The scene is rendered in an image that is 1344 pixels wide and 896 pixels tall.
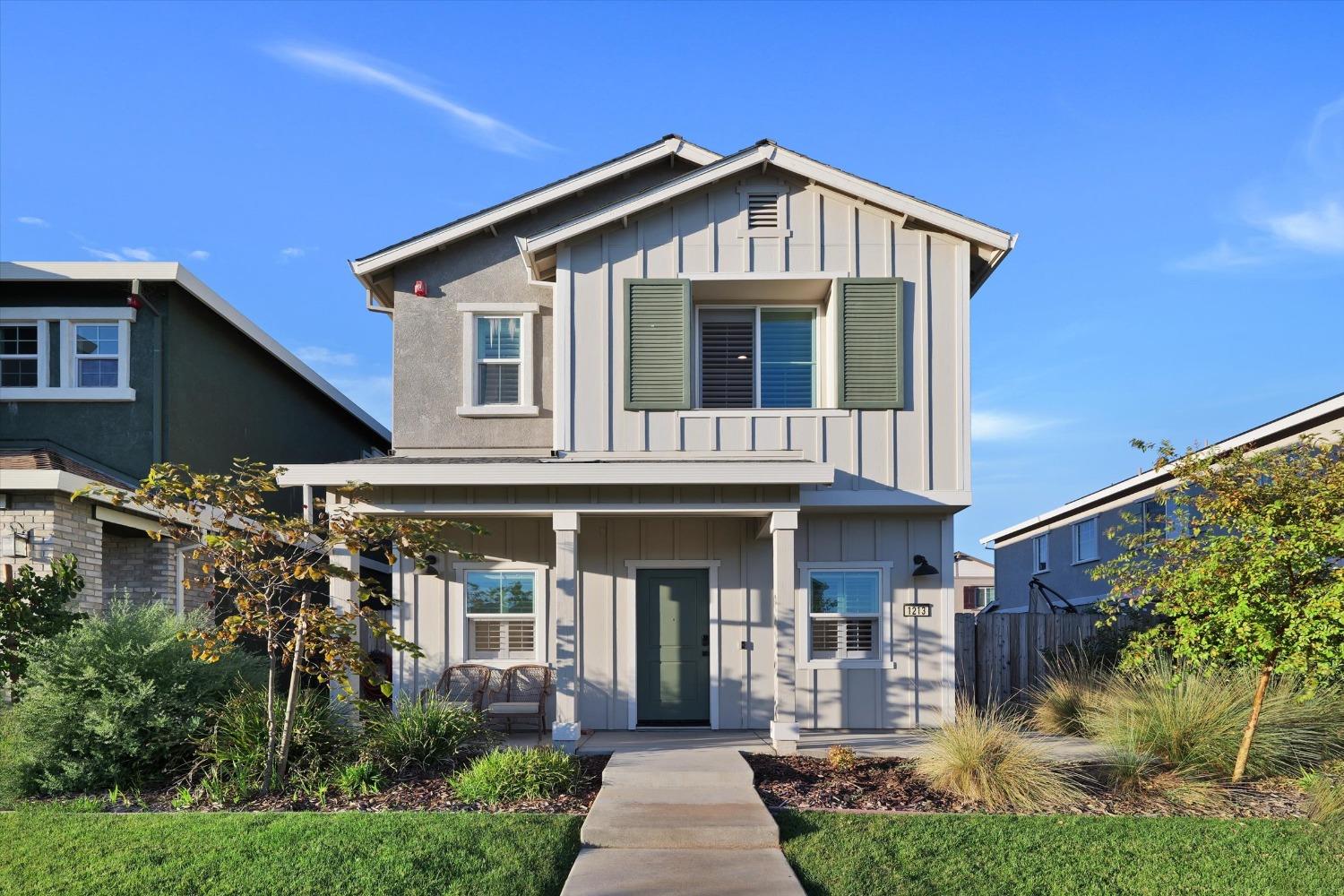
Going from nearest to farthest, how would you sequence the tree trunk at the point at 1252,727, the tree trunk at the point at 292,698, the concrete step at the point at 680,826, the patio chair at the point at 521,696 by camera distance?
the concrete step at the point at 680,826, the tree trunk at the point at 292,698, the tree trunk at the point at 1252,727, the patio chair at the point at 521,696

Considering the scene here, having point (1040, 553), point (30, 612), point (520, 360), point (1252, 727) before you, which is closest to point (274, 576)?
point (30, 612)

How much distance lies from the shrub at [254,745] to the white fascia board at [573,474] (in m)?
2.39

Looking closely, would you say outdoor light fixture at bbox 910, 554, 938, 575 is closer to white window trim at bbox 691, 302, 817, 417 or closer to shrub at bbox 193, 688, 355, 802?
white window trim at bbox 691, 302, 817, 417

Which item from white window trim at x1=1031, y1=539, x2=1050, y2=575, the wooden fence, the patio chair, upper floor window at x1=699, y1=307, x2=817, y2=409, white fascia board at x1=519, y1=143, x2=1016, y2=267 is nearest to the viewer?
the patio chair

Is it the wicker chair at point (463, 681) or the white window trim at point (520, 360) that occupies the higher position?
the white window trim at point (520, 360)

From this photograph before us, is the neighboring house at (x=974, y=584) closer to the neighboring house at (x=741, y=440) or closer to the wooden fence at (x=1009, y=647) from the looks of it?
the wooden fence at (x=1009, y=647)

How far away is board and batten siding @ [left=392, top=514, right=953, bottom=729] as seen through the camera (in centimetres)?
1201

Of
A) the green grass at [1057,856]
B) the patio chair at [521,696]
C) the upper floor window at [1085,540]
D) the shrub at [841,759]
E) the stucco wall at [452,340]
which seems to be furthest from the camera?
the upper floor window at [1085,540]

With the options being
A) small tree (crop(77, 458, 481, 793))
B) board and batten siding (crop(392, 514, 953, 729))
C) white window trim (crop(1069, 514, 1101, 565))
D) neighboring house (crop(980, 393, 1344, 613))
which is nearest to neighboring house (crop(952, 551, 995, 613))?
neighboring house (crop(980, 393, 1344, 613))

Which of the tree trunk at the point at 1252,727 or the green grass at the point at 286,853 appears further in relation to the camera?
the tree trunk at the point at 1252,727

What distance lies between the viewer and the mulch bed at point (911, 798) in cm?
798

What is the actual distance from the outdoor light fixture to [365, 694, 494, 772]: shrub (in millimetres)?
5401

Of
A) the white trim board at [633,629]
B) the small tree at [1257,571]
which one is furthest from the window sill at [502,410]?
the small tree at [1257,571]

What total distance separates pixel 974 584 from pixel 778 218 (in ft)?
116
